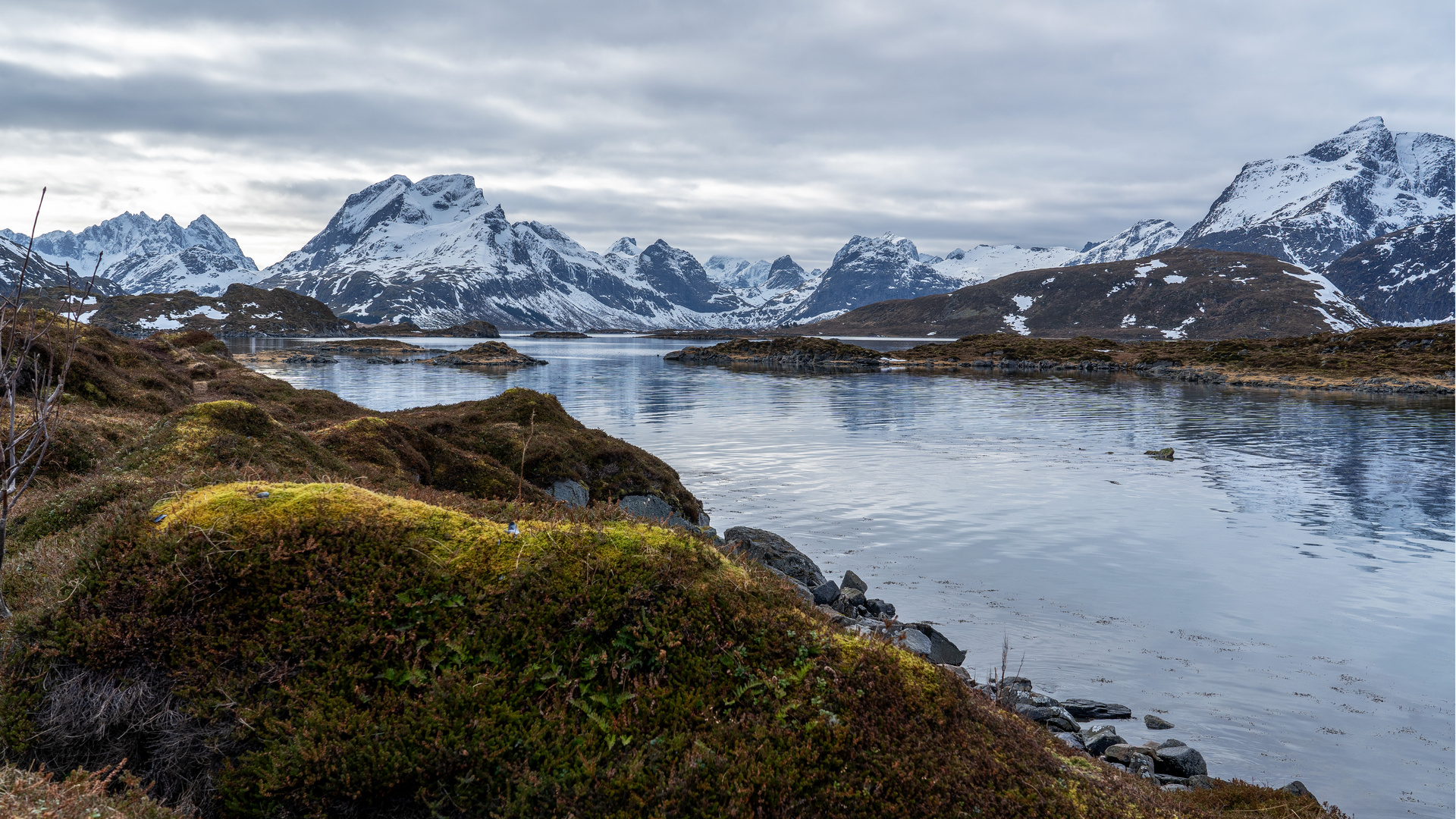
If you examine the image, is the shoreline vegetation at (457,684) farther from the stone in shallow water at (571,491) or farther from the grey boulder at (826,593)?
the stone in shallow water at (571,491)

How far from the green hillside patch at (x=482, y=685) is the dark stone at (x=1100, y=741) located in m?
5.83

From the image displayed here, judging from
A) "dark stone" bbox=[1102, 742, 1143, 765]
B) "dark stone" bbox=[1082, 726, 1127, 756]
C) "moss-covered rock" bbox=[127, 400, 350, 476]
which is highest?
"moss-covered rock" bbox=[127, 400, 350, 476]

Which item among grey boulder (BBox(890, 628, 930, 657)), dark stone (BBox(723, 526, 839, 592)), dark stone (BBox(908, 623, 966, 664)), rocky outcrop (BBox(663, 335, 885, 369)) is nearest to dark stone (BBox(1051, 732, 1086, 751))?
grey boulder (BBox(890, 628, 930, 657))

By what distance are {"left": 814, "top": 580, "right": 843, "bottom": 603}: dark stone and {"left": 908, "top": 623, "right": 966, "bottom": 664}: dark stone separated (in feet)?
6.93

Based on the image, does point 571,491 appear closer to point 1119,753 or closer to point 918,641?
point 918,641

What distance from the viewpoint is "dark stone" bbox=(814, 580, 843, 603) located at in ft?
58.1

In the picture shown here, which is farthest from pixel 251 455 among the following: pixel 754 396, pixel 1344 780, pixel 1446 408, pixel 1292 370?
pixel 1292 370

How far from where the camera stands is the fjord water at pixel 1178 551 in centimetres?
1366

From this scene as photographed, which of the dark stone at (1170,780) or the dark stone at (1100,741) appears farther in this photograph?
the dark stone at (1100,741)

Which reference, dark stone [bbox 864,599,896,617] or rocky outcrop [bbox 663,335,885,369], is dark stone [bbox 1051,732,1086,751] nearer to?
dark stone [bbox 864,599,896,617]

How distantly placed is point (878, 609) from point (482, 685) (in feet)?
45.3

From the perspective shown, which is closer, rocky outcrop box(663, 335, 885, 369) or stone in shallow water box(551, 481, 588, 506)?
stone in shallow water box(551, 481, 588, 506)

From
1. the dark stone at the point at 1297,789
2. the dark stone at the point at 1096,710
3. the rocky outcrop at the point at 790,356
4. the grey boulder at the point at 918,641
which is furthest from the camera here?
the rocky outcrop at the point at 790,356

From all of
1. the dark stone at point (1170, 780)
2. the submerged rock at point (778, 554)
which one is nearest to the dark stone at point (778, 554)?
the submerged rock at point (778, 554)
